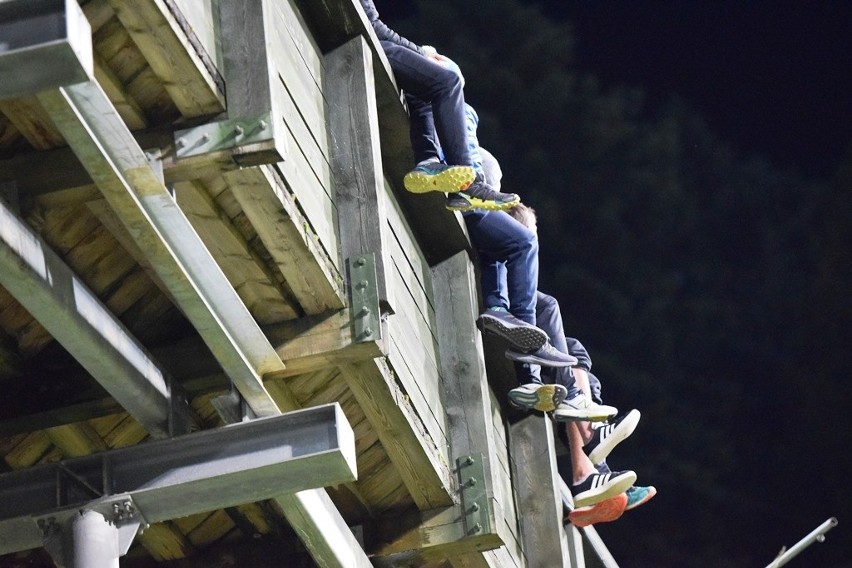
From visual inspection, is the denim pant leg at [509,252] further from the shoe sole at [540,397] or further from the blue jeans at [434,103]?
the blue jeans at [434,103]

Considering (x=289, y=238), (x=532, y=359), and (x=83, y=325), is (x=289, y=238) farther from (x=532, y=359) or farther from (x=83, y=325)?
(x=532, y=359)

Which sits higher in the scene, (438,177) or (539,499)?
(438,177)

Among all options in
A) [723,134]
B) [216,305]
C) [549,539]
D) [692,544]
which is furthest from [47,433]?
[723,134]

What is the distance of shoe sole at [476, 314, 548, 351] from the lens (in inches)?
344

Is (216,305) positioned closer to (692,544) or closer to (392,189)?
(392,189)

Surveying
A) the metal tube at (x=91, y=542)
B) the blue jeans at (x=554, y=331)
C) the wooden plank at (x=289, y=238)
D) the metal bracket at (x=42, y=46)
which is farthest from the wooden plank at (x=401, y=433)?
the metal bracket at (x=42, y=46)

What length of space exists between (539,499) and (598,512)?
1.83ft

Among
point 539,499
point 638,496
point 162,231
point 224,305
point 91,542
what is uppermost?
point 162,231

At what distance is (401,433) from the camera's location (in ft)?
25.1

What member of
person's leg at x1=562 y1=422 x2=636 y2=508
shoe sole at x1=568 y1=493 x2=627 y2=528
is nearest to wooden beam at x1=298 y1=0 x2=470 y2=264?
person's leg at x1=562 y1=422 x2=636 y2=508

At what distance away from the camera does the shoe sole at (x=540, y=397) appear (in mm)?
9359

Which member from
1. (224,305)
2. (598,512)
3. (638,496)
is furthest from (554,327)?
(224,305)

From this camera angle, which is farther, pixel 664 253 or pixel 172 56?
pixel 664 253

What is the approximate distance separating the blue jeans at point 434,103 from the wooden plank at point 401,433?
1.17 meters
